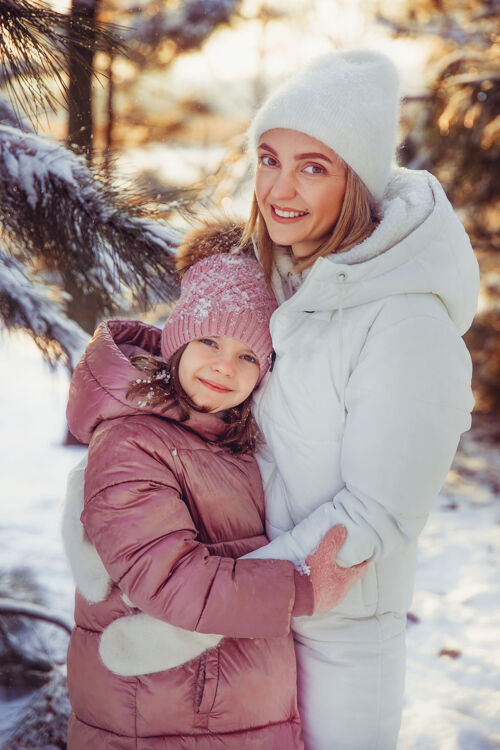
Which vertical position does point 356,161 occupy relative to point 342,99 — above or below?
below

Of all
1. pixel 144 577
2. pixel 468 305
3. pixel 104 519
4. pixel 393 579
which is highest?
pixel 468 305

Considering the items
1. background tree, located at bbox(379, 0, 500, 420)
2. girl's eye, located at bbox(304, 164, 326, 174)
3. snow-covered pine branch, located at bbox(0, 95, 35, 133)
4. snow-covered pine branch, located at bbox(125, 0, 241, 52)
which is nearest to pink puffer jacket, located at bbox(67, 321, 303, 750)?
girl's eye, located at bbox(304, 164, 326, 174)

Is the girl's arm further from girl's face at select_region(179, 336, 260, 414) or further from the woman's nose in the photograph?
the woman's nose

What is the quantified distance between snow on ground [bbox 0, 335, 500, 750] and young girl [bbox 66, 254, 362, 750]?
1.71 feet

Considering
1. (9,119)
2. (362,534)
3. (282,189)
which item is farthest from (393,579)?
(9,119)

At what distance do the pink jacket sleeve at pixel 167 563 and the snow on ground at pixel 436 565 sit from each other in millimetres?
649

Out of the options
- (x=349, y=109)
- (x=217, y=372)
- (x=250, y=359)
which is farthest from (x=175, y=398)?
(x=349, y=109)

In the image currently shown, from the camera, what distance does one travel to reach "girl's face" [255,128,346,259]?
5.84ft

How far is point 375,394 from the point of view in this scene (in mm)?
1572

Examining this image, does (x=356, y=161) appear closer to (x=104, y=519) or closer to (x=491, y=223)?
(x=104, y=519)

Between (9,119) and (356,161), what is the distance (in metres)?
1.27

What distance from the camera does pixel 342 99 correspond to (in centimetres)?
174

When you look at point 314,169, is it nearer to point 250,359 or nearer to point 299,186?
point 299,186

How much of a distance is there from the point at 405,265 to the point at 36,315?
1.04 m
